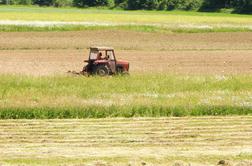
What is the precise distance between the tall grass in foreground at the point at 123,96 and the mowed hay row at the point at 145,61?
3.81m

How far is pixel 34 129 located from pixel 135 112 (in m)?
3.67

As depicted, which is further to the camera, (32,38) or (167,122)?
(32,38)

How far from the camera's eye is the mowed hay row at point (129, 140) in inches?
476

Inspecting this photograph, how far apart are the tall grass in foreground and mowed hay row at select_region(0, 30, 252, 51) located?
13.6 meters

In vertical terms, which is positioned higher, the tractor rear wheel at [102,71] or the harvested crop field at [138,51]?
the tractor rear wheel at [102,71]

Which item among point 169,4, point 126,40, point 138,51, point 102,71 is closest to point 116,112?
point 102,71

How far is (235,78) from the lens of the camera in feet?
81.1

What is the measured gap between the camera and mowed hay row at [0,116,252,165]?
12.1 m

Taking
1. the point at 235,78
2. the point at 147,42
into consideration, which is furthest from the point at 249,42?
the point at 235,78

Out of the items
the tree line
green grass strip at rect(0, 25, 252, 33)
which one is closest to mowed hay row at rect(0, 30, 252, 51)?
green grass strip at rect(0, 25, 252, 33)

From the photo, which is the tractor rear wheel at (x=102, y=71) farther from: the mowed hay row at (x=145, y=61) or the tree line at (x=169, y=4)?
the tree line at (x=169, y=4)

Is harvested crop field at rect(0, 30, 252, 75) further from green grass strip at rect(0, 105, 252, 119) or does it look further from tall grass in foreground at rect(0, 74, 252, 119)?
green grass strip at rect(0, 105, 252, 119)

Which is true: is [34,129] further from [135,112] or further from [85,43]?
[85,43]

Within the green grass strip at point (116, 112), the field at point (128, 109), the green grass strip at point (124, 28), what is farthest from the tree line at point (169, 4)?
the green grass strip at point (116, 112)
